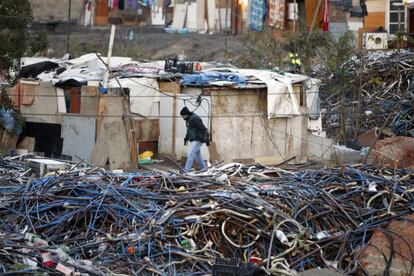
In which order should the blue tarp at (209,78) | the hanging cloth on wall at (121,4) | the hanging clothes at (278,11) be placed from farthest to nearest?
the hanging cloth on wall at (121,4)
the hanging clothes at (278,11)
the blue tarp at (209,78)

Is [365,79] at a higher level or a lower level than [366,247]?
higher

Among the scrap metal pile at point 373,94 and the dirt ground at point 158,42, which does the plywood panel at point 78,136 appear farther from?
the dirt ground at point 158,42

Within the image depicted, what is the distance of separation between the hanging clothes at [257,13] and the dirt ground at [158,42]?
869mm

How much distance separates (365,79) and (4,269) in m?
18.2

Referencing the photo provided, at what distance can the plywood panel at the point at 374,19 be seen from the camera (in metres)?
37.7

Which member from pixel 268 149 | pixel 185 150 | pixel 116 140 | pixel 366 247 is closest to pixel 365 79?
pixel 268 149

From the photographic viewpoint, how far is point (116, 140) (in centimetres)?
2036

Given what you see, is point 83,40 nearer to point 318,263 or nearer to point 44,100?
point 44,100

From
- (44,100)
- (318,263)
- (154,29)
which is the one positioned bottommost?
(318,263)

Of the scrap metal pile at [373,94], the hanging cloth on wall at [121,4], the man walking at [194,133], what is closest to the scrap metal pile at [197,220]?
the man walking at [194,133]

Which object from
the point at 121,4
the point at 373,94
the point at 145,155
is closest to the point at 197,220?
the point at 145,155

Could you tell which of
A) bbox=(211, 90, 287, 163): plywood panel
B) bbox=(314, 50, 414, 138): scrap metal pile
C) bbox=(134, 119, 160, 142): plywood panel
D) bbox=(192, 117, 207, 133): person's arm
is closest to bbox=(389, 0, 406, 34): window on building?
bbox=(314, 50, 414, 138): scrap metal pile

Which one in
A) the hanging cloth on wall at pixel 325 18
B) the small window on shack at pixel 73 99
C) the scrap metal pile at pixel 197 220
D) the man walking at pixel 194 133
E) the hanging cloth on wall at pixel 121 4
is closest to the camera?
the scrap metal pile at pixel 197 220

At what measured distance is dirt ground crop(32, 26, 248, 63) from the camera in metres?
40.9
